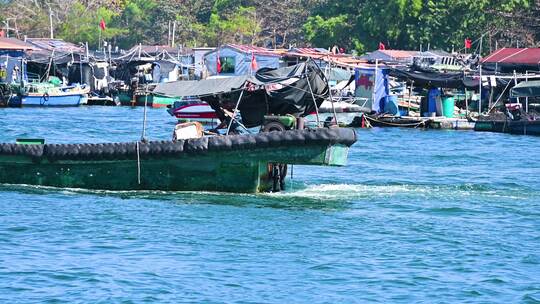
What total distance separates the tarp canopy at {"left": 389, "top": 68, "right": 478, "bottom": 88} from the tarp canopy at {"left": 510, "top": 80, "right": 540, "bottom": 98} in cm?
297

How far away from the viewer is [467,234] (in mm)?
18766

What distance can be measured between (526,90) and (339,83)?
13.7 m

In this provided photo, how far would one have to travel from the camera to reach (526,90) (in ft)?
141

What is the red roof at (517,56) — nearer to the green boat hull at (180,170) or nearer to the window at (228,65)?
the window at (228,65)

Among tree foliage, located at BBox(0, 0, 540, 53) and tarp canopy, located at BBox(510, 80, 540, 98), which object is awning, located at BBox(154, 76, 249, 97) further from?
tree foliage, located at BBox(0, 0, 540, 53)

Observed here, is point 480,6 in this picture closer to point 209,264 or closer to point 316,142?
point 316,142

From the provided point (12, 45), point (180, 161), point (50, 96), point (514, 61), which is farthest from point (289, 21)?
point (180, 161)

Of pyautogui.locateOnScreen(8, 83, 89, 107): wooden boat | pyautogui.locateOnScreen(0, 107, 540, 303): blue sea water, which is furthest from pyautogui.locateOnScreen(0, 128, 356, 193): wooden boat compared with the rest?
pyautogui.locateOnScreen(8, 83, 89, 107): wooden boat

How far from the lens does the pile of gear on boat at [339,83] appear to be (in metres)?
42.6

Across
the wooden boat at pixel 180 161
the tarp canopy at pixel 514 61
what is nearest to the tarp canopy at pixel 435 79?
the tarp canopy at pixel 514 61

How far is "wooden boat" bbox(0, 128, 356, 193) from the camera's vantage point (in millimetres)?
20625

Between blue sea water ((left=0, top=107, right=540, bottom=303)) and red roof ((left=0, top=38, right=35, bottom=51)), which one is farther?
red roof ((left=0, top=38, right=35, bottom=51))

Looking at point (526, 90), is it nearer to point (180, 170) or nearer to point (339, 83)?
point (339, 83)

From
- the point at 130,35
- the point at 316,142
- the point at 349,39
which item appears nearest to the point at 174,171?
the point at 316,142
